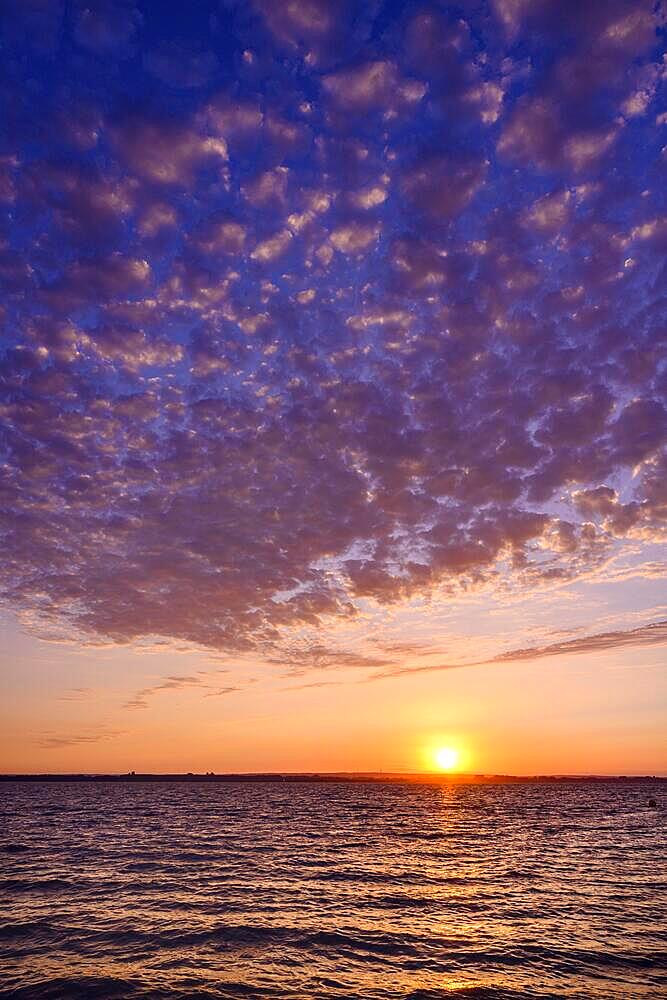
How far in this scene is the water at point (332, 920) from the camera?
17.3 m

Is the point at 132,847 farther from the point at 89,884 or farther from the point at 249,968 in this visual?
the point at 249,968

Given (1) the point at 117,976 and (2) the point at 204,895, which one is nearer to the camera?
(1) the point at 117,976

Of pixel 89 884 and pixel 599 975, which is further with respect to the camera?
pixel 89 884

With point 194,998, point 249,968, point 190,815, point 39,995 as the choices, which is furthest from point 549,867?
point 190,815

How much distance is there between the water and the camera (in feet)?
56.7

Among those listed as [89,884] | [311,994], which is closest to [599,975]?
[311,994]

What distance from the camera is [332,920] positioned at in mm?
23531

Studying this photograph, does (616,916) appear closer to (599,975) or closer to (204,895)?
(599,975)

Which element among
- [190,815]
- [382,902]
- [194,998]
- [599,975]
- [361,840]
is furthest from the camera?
[190,815]

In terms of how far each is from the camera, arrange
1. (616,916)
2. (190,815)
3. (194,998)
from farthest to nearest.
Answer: (190,815) → (616,916) → (194,998)

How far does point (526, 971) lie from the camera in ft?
59.2

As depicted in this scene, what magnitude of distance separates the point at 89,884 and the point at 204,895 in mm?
7277

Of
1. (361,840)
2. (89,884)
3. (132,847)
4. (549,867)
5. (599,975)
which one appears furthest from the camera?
(361,840)

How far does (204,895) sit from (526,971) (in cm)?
1577
